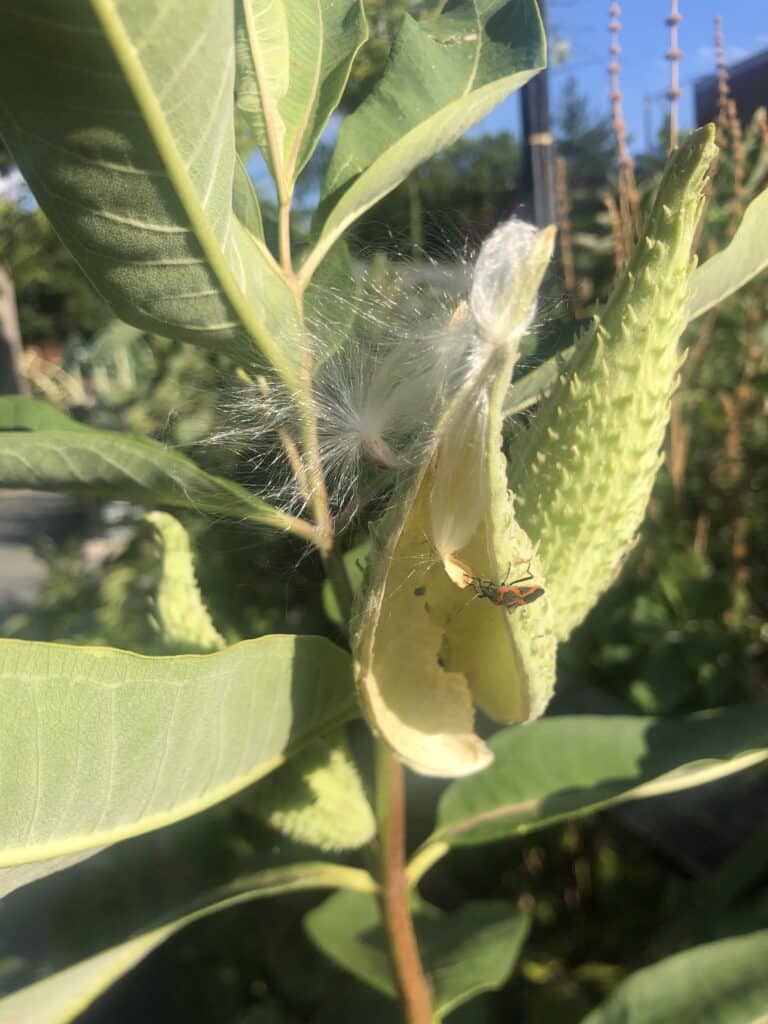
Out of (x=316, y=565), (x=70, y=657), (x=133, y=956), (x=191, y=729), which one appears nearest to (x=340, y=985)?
(x=133, y=956)

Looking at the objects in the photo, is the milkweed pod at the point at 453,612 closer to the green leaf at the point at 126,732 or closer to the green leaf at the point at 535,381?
the green leaf at the point at 126,732

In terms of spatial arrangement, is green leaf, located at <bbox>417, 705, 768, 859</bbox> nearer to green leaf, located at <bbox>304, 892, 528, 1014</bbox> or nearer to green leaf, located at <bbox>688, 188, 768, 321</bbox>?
Answer: green leaf, located at <bbox>304, 892, 528, 1014</bbox>

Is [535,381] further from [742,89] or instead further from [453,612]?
[742,89]

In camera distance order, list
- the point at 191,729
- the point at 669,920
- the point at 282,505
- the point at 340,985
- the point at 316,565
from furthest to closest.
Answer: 1. the point at 669,920
2. the point at 340,985
3. the point at 316,565
4. the point at 282,505
5. the point at 191,729

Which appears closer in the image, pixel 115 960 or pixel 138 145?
pixel 138 145

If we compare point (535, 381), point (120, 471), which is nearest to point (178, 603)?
point (120, 471)

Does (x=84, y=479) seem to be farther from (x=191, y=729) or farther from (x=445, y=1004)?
(x=445, y=1004)
